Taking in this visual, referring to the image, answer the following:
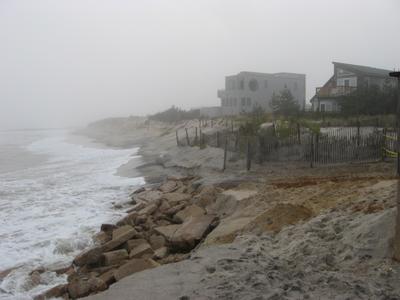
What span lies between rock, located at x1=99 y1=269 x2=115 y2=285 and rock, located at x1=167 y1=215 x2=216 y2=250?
6.09 feet

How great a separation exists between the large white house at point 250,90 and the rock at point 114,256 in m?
48.9

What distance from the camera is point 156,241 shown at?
10578mm

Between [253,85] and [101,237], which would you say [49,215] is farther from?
[253,85]

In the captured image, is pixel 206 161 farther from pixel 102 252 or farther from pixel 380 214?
pixel 380 214

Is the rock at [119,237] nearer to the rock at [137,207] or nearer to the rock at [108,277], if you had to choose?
the rock at [108,277]

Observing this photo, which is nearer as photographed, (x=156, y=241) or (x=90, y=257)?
(x=90, y=257)

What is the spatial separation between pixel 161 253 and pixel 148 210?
3.58 meters

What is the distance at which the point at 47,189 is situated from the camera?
1867cm

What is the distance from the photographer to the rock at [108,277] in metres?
7.96

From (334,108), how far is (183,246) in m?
34.5

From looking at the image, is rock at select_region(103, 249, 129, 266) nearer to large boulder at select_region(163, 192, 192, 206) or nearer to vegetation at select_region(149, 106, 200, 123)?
large boulder at select_region(163, 192, 192, 206)

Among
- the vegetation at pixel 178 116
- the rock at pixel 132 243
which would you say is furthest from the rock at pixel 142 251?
the vegetation at pixel 178 116

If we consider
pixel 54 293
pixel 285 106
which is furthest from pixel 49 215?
pixel 285 106

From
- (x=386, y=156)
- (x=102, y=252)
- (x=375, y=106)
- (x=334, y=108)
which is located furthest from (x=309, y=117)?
(x=102, y=252)
